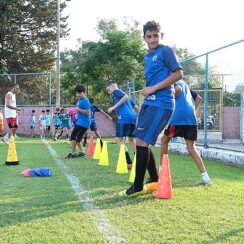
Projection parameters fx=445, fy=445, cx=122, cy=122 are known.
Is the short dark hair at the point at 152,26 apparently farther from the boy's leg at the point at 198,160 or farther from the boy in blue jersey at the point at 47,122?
the boy in blue jersey at the point at 47,122

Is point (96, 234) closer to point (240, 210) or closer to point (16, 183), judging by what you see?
point (240, 210)

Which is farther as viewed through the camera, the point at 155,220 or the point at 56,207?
the point at 56,207

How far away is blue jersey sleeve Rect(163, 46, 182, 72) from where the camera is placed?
5220 mm

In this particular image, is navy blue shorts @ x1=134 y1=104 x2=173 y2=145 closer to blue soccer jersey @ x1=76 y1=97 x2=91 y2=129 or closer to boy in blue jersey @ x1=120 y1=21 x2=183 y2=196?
boy in blue jersey @ x1=120 y1=21 x2=183 y2=196

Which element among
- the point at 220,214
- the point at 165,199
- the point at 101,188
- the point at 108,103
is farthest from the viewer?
the point at 108,103

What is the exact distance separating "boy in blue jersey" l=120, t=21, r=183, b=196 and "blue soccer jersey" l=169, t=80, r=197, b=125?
1397mm

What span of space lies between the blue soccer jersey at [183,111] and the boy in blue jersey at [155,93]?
1397mm

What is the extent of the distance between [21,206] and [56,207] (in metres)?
A: 0.42

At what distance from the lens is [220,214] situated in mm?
4641

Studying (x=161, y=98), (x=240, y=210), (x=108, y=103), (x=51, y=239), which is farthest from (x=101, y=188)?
(x=108, y=103)

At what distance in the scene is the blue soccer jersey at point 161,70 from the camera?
5254mm

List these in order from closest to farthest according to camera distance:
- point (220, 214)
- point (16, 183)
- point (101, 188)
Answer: point (220, 214) < point (101, 188) < point (16, 183)

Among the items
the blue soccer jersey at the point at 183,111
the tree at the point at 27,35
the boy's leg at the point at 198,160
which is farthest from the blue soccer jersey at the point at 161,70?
the tree at the point at 27,35

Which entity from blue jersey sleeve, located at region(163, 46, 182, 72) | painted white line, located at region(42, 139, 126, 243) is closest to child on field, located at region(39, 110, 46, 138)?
painted white line, located at region(42, 139, 126, 243)
